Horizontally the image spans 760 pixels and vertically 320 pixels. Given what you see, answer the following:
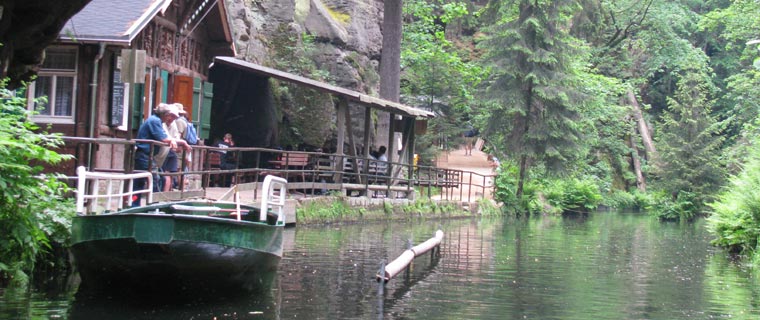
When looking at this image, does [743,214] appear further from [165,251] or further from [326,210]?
[165,251]

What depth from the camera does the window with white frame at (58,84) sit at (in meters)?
19.7

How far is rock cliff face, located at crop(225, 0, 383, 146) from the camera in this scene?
32938 millimetres

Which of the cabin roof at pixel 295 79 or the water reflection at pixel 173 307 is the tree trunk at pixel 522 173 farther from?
the water reflection at pixel 173 307

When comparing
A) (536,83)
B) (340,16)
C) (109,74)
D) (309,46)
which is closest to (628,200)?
(536,83)

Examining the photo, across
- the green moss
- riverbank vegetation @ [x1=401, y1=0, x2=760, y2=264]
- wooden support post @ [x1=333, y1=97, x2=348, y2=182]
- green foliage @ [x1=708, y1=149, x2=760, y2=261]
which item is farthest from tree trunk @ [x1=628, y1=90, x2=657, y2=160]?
green foliage @ [x1=708, y1=149, x2=760, y2=261]

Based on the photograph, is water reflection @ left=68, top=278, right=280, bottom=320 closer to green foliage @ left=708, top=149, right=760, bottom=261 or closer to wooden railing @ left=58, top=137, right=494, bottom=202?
wooden railing @ left=58, top=137, right=494, bottom=202

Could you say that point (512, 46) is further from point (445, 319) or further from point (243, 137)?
point (445, 319)

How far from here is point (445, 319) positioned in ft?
35.5

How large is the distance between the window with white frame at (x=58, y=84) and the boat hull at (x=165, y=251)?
855cm

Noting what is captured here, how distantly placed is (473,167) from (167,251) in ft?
136

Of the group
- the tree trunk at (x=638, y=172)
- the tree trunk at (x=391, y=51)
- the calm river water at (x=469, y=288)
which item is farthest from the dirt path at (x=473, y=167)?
the calm river water at (x=469, y=288)

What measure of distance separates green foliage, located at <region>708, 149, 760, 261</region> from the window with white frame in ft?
43.7

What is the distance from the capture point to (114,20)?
19.8m

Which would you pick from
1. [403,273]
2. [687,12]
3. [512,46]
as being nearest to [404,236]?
[403,273]
